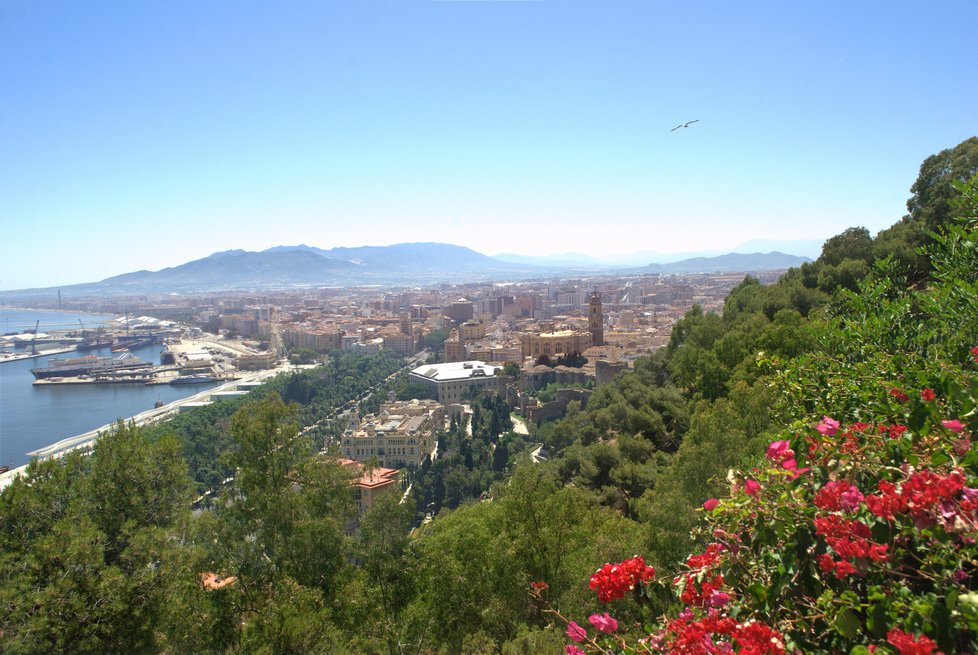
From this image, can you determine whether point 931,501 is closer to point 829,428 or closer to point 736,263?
point 829,428

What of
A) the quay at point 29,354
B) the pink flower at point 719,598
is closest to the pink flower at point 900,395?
the pink flower at point 719,598

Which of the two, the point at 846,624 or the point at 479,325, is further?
the point at 479,325

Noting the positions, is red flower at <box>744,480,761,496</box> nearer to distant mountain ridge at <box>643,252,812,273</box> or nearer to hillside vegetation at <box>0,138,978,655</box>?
hillside vegetation at <box>0,138,978,655</box>

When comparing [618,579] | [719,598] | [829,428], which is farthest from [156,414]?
[829,428]

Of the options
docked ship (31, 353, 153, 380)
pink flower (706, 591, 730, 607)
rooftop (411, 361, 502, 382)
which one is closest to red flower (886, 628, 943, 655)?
pink flower (706, 591, 730, 607)

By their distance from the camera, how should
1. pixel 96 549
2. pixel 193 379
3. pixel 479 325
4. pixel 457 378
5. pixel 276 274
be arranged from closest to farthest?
1. pixel 96 549
2. pixel 457 378
3. pixel 193 379
4. pixel 479 325
5. pixel 276 274

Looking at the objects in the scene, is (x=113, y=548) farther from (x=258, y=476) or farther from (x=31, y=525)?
(x=258, y=476)

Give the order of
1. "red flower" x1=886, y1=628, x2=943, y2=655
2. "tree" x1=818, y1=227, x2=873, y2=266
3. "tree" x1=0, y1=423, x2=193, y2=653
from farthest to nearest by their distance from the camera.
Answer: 1. "tree" x1=818, y1=227, x2=873, y2=266
2. "tree" x1=0, y1=423, x2=193, y2=653
3. "red flower" x1=886, y1=628, x2=943, y2=655

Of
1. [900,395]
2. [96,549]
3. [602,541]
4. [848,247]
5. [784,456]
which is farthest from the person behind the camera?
[848,247]

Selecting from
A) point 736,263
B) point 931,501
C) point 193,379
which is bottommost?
point 193,379

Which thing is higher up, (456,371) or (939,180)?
(939,180)
